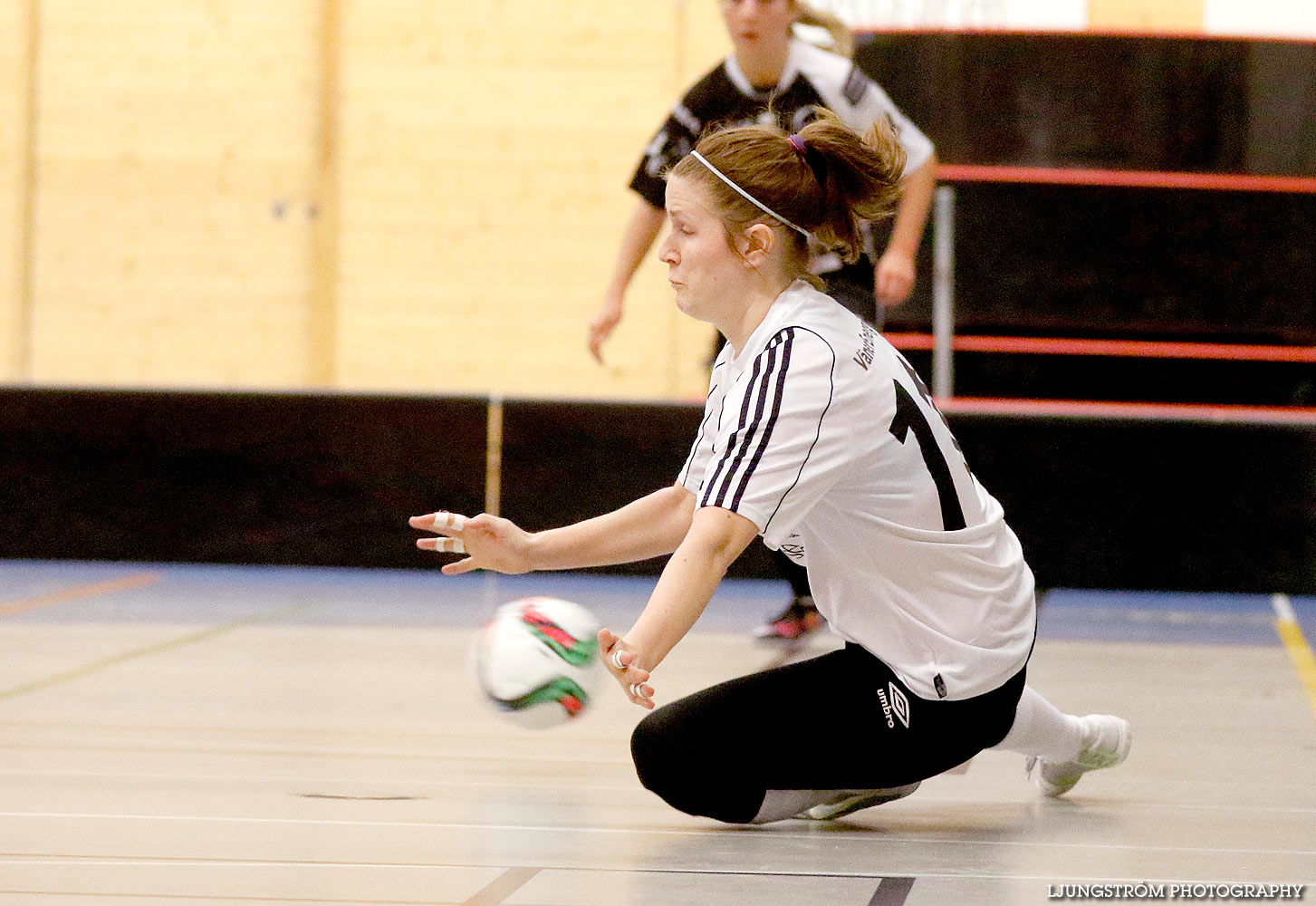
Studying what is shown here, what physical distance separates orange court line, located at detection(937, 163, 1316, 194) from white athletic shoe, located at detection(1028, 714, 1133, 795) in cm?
574

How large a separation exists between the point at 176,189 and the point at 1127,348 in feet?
17.2

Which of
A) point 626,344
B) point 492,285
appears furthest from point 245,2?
point 626,344

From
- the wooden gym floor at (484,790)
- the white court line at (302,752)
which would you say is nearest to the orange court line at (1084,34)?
the wooden gym floor at (484,790)

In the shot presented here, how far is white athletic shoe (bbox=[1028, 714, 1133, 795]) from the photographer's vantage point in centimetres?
229

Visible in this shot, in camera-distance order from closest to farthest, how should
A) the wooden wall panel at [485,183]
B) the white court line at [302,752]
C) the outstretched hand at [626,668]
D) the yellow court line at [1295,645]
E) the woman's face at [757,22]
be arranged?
the outstretched hand at [626,668], the white court line at [302,752], the yellow court line at [1295,645], the woman's face at [757,22], the wooden wall panel at [485,183]

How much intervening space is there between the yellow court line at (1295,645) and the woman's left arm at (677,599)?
6.11 ft

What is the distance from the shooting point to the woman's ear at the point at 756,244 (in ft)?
6.39

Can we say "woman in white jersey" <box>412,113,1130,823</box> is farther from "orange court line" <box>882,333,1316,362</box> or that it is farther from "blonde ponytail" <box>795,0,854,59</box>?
"orange court line" <box>882,333,1316,362</box>

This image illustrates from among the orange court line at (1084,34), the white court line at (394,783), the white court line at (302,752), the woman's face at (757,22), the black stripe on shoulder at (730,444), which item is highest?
the orange court line at (1084,34)

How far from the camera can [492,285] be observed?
8.94 m

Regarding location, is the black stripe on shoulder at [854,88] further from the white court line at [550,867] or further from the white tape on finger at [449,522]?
the white court line at [550,867]

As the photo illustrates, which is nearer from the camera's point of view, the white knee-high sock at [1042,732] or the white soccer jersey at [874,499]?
the white soccer jersey at [874,499]

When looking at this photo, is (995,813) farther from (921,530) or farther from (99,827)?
(99,827)

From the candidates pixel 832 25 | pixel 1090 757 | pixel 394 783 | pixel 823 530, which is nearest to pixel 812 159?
pixel 823 530
